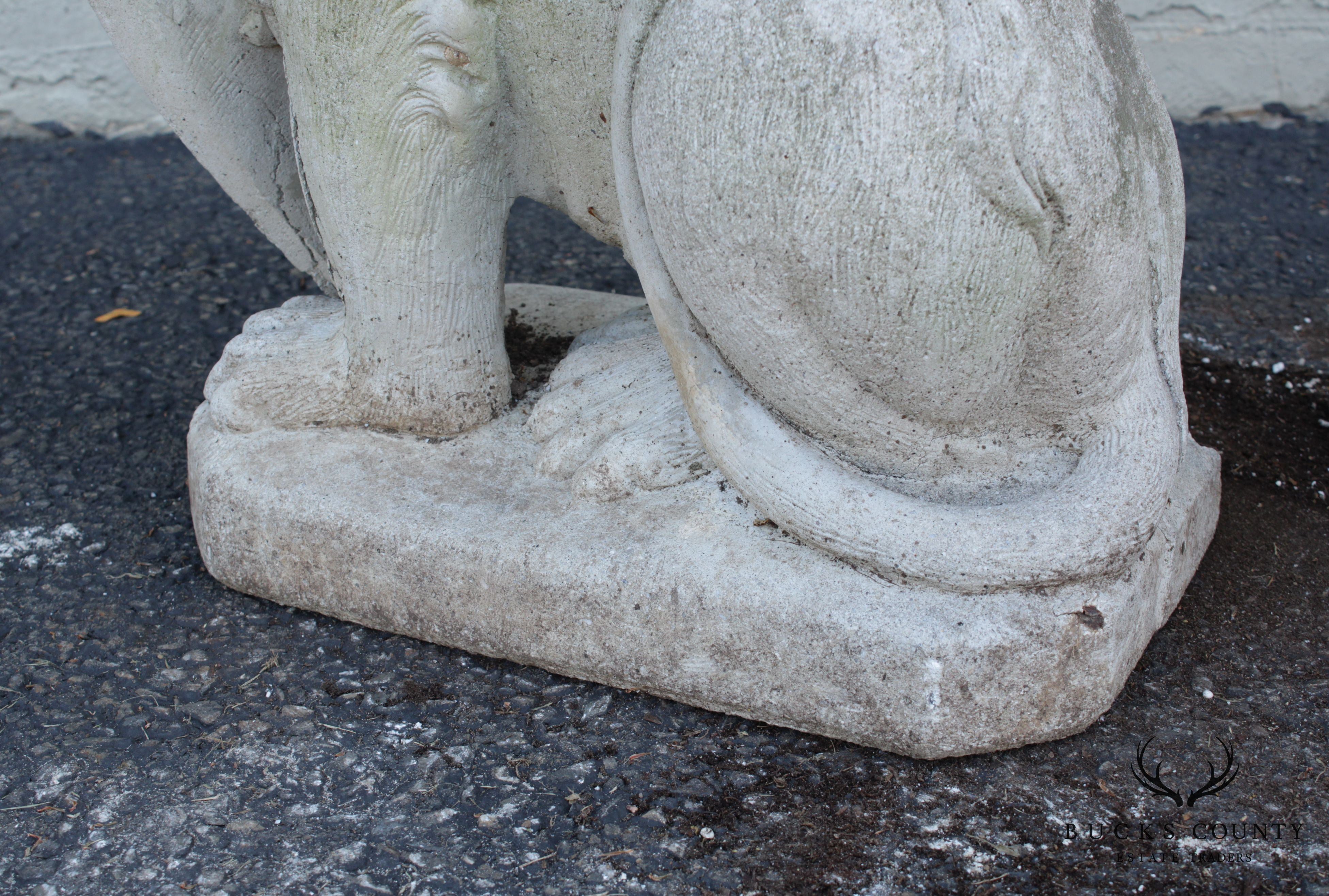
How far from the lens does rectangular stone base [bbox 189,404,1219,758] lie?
56.3 inches

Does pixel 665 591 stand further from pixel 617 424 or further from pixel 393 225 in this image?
pixel 393 225

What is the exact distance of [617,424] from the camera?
168cm

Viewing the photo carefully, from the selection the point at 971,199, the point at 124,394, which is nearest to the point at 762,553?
the point at 971,199

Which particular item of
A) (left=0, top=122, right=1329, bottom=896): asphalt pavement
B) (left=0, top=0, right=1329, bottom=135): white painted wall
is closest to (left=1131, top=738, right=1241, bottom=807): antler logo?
(left=0, top=122, right=1329, bottom=896): asphalt pavement

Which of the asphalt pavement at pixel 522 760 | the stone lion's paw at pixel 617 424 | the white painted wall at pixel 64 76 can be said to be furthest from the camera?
the white painted wall at pixel 64 76

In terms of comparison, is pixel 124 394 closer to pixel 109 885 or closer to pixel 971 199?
pixel 109 885

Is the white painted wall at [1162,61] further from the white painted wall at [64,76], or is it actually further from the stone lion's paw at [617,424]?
the stone lion's paw at [617,424]

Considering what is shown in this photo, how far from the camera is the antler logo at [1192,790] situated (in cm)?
142

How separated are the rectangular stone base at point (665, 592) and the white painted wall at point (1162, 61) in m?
2.54

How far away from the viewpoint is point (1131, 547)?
4.70 feet

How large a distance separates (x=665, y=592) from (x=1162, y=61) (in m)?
3.21

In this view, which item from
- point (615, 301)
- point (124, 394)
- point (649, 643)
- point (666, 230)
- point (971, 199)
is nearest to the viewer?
point (971, 199)

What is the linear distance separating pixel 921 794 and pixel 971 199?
69 centimetres

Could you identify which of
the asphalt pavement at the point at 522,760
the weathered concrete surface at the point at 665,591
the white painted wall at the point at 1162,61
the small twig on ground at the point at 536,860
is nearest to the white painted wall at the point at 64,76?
the white painted wall at the point at 1162,61
